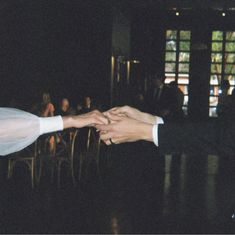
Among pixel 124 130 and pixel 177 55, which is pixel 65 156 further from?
pixel 177 55

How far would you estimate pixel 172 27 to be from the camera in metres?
17.8

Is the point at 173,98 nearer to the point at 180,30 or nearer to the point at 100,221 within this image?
the point at 100,221

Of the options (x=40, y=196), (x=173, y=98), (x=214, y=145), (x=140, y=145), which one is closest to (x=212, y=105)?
(x=140, y=145)

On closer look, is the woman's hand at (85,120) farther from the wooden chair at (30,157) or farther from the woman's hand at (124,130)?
the wooden chair at (30,157)

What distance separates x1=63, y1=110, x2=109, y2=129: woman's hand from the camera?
9.40ft

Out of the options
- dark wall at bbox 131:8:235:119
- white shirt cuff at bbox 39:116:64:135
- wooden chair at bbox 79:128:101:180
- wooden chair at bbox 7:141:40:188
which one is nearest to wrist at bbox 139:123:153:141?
white shirt cuff at bbox 39:116:64:135

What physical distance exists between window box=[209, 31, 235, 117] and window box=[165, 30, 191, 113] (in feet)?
2.34

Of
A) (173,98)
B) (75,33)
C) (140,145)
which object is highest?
(75,33)

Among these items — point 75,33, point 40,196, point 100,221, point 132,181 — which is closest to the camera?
point 100,221

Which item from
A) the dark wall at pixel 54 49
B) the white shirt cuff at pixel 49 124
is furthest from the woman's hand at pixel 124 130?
the dark wall at pixel 54 49

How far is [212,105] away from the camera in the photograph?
18.2 m

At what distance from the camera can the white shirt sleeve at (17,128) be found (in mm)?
2629

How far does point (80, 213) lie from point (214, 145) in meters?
3.46

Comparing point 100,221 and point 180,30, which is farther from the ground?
point 180,30
